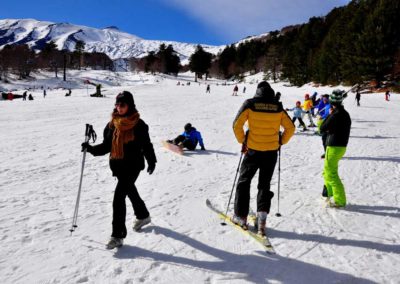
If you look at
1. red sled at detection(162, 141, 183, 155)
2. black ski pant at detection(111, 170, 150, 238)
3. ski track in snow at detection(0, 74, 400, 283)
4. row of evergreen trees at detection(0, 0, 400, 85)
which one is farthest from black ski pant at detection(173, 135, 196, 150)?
row of evergreen trees at detection(0, 0, 400, 85)

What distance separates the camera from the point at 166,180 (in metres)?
8.00

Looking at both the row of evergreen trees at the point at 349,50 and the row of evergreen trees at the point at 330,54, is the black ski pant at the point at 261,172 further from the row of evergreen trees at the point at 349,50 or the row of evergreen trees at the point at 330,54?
the row of evergreen trees at the point at 330,54

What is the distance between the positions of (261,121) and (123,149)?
1854 mm

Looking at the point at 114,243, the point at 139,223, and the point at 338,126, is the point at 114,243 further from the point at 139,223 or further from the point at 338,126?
the point at 338,126

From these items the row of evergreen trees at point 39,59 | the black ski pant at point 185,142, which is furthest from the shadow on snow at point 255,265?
the row of evergreen trees at point 39,59

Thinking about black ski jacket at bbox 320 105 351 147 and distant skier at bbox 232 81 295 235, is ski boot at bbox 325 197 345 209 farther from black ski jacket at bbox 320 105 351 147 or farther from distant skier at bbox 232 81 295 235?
distant skier at bbox 232 81 295 235

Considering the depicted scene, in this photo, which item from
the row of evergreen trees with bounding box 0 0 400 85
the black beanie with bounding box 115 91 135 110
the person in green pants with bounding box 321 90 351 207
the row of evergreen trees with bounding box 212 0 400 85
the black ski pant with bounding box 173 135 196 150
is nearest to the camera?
the black beanie with bounding box 115 91 135 110

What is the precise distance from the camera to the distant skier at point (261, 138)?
4512mm

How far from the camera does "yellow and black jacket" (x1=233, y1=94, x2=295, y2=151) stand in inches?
177

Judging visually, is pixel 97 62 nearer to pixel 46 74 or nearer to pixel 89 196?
pixel 46 74

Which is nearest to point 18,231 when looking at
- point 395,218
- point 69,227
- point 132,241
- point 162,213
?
point 69,227

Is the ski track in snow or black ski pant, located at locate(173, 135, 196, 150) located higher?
black ski pant, located at locate(173, 135, 196, 150)

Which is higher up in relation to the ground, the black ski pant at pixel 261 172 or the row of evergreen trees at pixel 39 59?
the row of evergreen trees at pixel 39 59

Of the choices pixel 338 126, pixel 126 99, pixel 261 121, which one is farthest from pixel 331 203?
pixel 126 99
